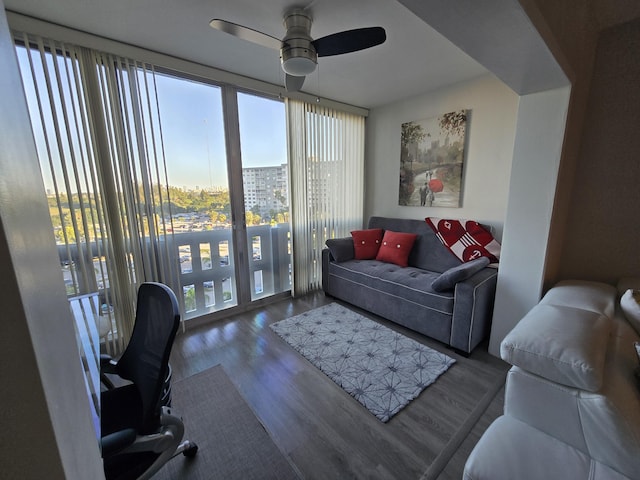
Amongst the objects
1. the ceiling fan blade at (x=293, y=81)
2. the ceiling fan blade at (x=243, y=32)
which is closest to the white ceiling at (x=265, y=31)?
the ceiling fan blade at (x=243, y=32)

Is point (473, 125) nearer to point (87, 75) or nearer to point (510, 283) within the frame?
point (510, 283)

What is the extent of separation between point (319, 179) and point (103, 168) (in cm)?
218

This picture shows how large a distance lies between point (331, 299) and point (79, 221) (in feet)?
8.39

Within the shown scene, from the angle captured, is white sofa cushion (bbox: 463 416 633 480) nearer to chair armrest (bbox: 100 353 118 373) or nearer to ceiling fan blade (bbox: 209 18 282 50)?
chair armrest (bbox: 100 353 118 373)

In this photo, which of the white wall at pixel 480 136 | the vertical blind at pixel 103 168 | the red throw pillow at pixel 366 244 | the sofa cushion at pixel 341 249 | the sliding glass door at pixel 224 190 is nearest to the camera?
the vertical blind at pixel 103 168

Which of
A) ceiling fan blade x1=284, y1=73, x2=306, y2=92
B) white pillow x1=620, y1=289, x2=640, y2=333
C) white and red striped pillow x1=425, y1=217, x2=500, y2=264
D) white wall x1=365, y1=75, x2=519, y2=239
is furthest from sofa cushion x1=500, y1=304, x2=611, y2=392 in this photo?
ceiling fan blade x1=284, y1=73, x2=306, y2=92

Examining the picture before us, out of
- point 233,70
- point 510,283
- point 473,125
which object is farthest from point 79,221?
point 473,125

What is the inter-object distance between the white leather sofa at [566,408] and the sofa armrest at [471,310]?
2.67ft

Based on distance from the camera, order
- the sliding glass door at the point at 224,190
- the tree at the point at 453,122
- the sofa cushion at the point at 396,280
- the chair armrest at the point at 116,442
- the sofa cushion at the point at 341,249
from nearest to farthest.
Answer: the chair armrest at the point at 116,442
the sofa cushion at the point at 396,280
the sliding glass door at the point at 224,190
the tree at the point at 453,122
the sofa cushion at the point at 341,249

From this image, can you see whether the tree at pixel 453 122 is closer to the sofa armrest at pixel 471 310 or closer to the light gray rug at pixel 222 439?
the sofa armrest at pixel 471 310

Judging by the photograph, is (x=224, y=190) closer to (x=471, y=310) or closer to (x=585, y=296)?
(x=471, y=310)

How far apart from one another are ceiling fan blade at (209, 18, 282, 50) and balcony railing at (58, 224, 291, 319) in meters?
1.73

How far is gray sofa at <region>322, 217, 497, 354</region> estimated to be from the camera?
2160 mm

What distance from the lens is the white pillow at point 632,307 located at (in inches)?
52.0
